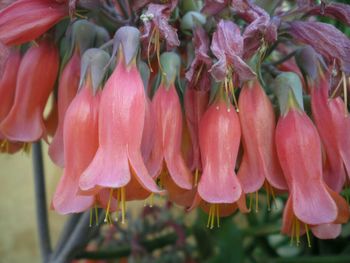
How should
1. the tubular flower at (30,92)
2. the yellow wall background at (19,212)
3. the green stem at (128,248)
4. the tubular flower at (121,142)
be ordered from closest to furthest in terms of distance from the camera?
the tubular flower at (121,142) < the tubular flower at (30,92) < the green stem at (128,248) < the yellow wall background at (19,212)

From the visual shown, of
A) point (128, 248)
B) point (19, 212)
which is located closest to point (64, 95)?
point (128, 248)

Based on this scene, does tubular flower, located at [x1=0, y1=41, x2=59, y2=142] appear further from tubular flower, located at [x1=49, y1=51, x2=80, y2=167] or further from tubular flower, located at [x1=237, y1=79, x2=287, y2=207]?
tubular flower, located at [x1=237, y1=79, x2=287, y2=207]

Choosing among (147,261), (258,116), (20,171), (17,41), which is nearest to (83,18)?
(17,41)

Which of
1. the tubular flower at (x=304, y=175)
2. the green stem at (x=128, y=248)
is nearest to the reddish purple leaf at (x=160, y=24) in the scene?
the tubular flower at (x=304, y=175)

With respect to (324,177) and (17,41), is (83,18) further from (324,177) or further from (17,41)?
(324,177)

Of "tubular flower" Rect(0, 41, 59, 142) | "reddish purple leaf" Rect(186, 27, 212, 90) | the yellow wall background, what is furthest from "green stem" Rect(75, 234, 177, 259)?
the yellow wall background

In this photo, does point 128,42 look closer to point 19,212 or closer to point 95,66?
point 95,66

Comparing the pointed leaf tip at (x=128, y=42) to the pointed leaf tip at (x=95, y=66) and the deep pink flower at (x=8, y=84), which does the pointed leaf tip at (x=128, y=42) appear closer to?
the pointed leaf tip at (x=95, y=66)
